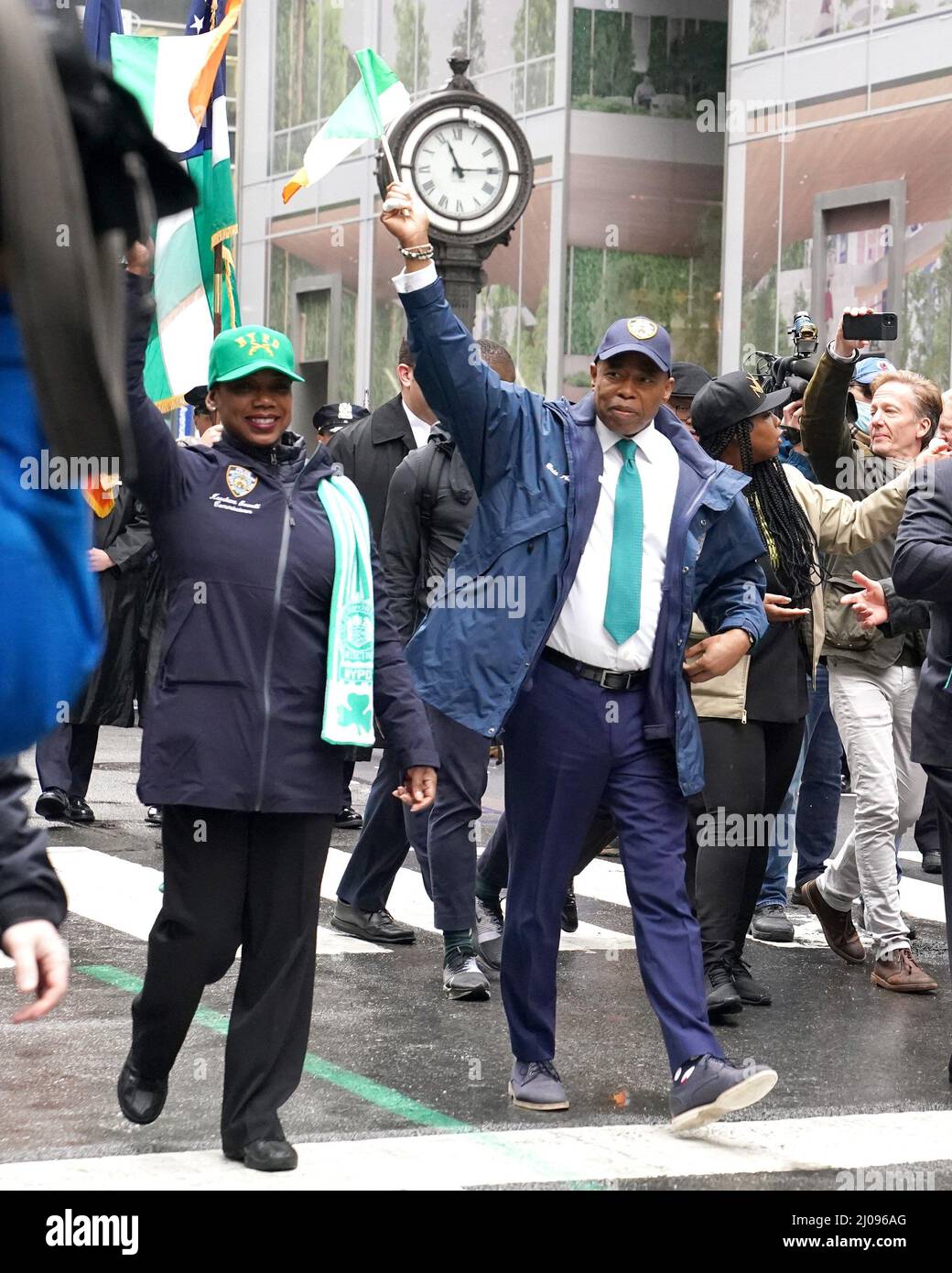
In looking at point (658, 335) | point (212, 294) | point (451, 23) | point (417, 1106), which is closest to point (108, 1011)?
point (417, 1106)

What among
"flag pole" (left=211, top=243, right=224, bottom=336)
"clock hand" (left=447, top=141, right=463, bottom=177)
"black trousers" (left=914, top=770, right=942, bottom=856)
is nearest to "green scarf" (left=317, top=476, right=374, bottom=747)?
"flag pole" (left=211, top=243, right=224, bottom=336)

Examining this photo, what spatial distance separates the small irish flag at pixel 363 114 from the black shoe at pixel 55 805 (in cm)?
520

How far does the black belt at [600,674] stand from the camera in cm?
548

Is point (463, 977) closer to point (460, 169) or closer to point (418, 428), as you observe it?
point (418, 428)

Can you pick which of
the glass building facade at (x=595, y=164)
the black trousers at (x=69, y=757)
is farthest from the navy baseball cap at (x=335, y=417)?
the glass building facade at (x=595, y=164)

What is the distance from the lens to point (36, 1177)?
14.9 feet

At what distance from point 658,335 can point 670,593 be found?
73cm

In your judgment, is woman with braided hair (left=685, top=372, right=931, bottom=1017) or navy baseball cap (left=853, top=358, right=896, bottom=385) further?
navy baseball cap (left=853, top=358, right=896, bottom=385)

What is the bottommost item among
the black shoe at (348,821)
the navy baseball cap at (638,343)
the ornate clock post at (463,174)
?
the black shoe at (348,821)

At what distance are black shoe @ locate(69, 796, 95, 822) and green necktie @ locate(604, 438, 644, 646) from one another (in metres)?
6.03

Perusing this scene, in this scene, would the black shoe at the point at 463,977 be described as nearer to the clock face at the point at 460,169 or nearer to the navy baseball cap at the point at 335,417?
the navy baseball cap at the point at 335,417

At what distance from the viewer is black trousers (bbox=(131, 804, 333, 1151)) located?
480 cm

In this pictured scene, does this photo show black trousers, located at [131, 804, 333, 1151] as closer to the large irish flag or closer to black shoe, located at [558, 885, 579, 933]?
black shoe, located at [558, 885, 579, 933]

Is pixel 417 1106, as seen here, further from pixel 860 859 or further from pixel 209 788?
pixel 860 859
